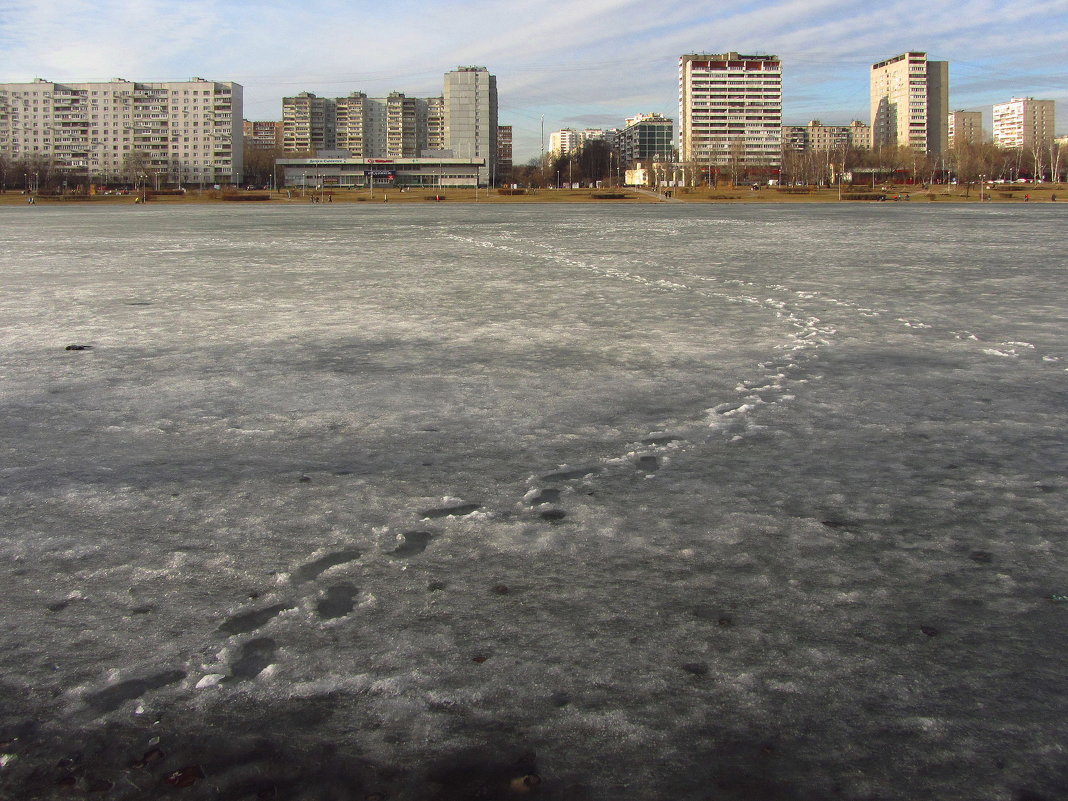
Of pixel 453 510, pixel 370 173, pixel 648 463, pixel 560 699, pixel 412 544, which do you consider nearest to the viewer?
pixel 560 699

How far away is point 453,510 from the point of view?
338 cm

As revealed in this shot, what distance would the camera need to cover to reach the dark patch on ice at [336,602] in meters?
2.54

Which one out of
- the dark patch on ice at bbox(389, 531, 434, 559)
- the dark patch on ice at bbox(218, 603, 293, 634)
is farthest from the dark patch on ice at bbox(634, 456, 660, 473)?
the dark patch on ice at bbox(218, 603, 293, 634)

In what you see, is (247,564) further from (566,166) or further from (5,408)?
(566,166)

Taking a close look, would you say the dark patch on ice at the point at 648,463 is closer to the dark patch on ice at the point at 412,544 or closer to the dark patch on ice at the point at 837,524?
the dark patch on ice at the point at 837,524

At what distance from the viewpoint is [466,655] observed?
7.55ft

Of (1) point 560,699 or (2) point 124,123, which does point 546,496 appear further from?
(2) point 124,123

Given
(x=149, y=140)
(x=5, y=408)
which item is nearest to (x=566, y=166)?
(x=149, y=140)

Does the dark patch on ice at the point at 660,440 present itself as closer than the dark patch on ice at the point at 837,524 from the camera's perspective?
No

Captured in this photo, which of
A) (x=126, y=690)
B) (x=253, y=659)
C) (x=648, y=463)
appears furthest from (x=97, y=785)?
(x=648, y=463)

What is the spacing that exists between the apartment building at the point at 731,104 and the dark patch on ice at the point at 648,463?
180189 millimetres

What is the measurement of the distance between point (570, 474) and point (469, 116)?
167 m

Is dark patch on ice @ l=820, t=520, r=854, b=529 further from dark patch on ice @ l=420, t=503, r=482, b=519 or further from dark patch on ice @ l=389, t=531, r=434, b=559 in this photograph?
dark patch on ice @ l=389, t=531, r=434, b=559

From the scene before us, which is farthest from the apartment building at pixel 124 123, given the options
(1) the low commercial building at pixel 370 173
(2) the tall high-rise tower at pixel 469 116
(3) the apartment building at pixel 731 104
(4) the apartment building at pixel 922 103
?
(4) the apartment building at pixel 922 103
